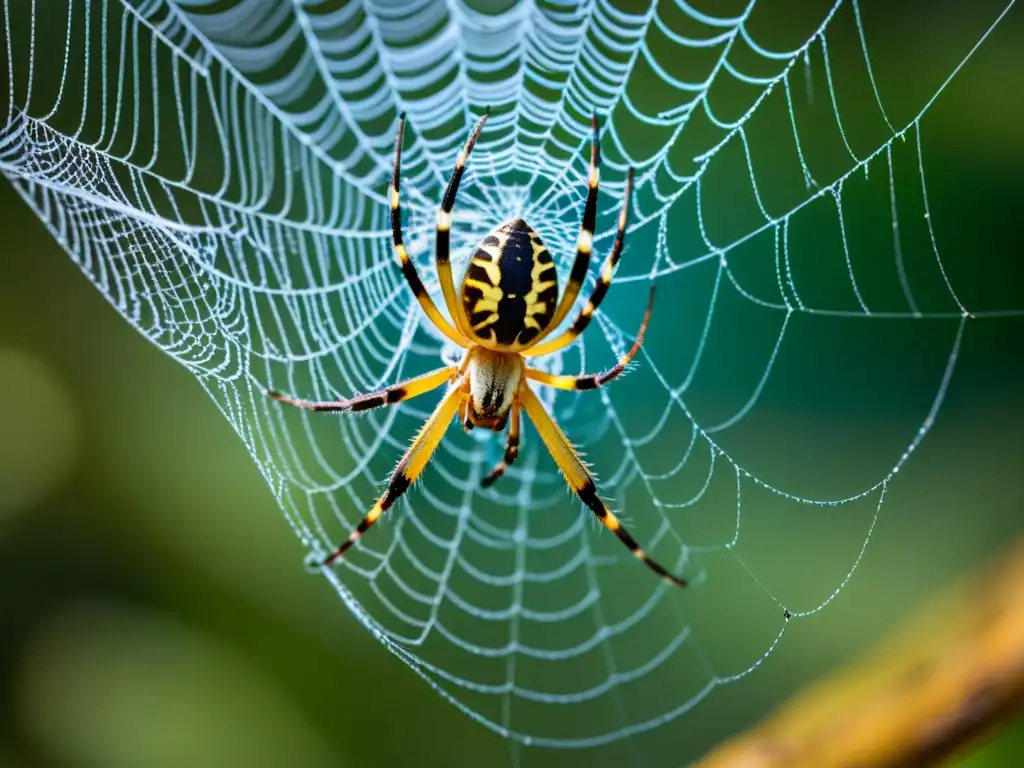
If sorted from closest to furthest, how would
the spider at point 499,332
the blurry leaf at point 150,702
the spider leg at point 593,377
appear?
the spider at point 499,332
the spider leg at point 593,377
the blurry leaf at point 150,702

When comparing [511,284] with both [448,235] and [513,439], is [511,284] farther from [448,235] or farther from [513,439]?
[513,439]

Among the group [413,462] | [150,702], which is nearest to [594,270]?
[413,462]

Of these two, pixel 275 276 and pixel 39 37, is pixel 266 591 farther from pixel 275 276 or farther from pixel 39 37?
pixel 39 37

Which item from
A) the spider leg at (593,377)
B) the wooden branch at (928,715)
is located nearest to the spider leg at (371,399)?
the spider leg at (593,377)

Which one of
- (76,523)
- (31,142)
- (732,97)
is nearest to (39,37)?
(31,142)

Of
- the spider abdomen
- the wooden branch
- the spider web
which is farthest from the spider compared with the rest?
the wooden branch

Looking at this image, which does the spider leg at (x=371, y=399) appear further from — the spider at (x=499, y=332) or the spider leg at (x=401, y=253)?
the spider leg at (x=401, y=253)
